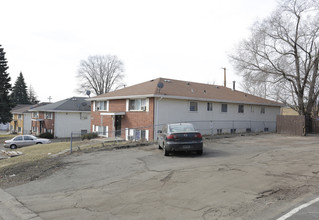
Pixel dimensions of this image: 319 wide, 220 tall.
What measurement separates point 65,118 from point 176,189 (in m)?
38.4

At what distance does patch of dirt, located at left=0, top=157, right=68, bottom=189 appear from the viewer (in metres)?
9.07

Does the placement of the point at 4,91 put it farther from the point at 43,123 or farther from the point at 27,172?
the point at 27,172

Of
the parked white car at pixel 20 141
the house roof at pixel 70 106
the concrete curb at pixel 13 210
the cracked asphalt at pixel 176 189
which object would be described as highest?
the house roof at pixel 70 106

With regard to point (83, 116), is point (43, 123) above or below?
below

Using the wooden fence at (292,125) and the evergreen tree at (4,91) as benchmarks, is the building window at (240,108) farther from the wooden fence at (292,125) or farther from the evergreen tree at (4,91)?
the evergreen tree at (4,91)

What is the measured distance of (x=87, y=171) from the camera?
9.68 meters

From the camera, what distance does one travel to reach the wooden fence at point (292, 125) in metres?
22.4

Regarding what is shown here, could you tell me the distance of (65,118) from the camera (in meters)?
42.0

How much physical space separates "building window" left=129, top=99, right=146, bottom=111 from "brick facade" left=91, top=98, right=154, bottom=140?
33cm

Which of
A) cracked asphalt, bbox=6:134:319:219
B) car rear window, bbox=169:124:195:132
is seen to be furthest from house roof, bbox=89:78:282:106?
cracked asphalt, bbox=6:134:319:219

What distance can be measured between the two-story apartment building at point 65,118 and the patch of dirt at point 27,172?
3025cm

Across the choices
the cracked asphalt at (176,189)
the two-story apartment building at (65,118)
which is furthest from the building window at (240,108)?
the two-story apartment building at (65,118)

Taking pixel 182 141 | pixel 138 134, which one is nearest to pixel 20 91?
pixel 138 134

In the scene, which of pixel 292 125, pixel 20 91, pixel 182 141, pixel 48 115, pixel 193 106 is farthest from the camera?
pixel 20 91
